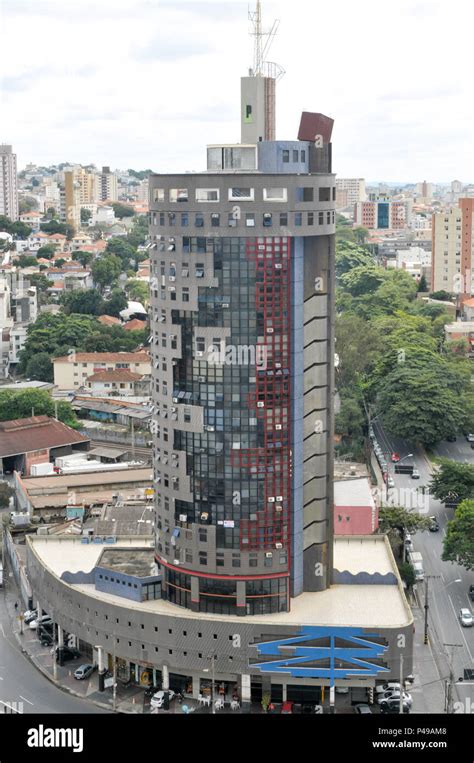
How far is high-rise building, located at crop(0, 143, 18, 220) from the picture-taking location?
155 m

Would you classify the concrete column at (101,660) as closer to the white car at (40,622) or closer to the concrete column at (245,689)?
the white car at (40,622)

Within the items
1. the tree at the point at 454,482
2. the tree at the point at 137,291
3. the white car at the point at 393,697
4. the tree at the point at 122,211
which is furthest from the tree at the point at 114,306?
the tree at the point at 122,211

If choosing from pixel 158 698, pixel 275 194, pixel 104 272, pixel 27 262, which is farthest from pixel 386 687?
pixel 27 262

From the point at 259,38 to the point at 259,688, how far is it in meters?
17.0

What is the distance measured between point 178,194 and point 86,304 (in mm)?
60134

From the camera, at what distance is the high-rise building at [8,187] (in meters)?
155

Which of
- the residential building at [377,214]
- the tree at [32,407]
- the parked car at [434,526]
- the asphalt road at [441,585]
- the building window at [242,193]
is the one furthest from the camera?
the residential building at [377,214]

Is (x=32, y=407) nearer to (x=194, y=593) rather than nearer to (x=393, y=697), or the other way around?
(x=194, y=593)

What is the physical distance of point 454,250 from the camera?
100375mm

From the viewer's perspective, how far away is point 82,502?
45062mm

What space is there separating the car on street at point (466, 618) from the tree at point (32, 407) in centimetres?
2955

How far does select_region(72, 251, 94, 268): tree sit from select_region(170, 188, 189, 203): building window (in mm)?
81263

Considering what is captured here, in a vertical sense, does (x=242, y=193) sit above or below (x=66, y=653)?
above
